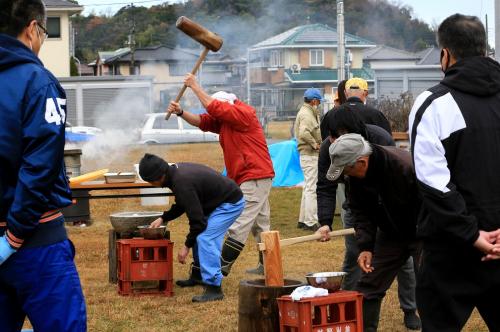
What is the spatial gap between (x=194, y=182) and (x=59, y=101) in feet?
14.4

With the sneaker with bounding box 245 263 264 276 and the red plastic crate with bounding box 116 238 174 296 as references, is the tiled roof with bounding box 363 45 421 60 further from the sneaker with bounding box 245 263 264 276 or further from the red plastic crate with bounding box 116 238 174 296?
the red plastic crate with bounding box 116 238 174 296

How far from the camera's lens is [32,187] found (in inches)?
142

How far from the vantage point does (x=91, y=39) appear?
7888 cm

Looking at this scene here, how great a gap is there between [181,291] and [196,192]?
1368mm

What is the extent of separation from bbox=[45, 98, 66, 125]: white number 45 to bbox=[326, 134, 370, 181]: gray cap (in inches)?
73.9

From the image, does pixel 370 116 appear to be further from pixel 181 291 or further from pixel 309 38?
pixel 309 38

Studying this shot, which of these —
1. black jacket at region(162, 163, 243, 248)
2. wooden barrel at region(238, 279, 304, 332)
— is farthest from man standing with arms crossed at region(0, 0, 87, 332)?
black jacket at region(162, 163, 243, 248)

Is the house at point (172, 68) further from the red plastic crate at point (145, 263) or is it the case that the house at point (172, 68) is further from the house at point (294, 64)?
the red plastic crate at point (145, 263)

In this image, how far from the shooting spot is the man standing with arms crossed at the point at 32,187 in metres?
3.64

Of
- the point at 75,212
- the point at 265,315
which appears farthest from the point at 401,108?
the point at 265,315

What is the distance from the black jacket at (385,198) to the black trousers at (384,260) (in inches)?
2.1

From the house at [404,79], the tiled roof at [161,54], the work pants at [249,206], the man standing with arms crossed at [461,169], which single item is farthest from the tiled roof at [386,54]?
the man standing with arms crossed at [461,169]

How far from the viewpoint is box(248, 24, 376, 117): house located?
Answer: 46.8 metres

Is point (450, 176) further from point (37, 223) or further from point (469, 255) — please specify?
point (37, 223)
